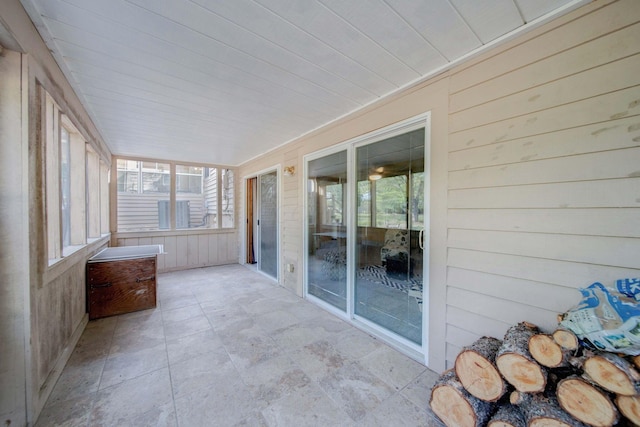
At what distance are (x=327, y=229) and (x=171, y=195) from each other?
3888 millimetres

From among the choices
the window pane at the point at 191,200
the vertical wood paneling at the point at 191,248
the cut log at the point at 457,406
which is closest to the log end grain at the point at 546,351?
the cut log at the point at 457,406

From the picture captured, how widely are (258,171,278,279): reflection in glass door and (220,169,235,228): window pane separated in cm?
135

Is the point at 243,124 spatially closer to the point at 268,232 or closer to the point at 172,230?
the point at 268,232

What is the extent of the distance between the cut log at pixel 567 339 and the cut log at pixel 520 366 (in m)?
0.15

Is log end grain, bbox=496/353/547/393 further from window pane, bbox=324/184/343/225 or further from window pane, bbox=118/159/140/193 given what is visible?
window pane, bbox=118/159/140/193

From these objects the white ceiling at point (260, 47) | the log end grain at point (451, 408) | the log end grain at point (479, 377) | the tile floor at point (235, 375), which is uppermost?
the white ceiling at point (260, 47)

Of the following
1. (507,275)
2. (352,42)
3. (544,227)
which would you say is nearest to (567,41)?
(544,227)

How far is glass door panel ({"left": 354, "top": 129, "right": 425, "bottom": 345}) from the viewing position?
7.23 ft

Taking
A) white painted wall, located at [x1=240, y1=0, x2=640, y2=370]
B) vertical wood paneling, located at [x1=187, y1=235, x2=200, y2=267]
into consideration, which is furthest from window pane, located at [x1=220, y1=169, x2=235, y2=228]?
white painted wall, located at [x1=240, y1=0, x2=640, y2=370]

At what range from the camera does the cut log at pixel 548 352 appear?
3.81 feet

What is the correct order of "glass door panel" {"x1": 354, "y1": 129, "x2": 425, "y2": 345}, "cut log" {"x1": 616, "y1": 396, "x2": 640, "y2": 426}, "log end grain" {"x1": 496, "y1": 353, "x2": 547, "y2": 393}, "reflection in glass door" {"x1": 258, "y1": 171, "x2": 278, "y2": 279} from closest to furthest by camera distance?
"cut log" {"x1": 616, "y1": 396, "x2": 640, "y2": 426} → "log end grain" {"x1": 496, "y1": 353, "x2": 547, "y2": 393} → "glass door panel" {"x1": 354, "y1": 129, "x2": 425, "y2": 345} → "reflection in glass door" {"x1": 258, "y1": 171, "x2": 278, "y2": 279}

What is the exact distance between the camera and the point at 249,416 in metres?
1.54

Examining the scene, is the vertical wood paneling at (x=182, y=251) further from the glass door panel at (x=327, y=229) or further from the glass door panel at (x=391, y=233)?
the glass door panel at (x=391, y=233)

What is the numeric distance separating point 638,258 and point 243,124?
3.46m
